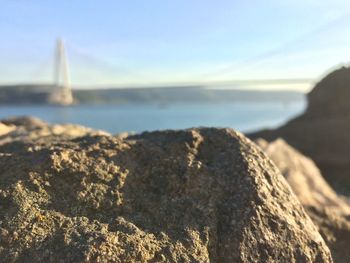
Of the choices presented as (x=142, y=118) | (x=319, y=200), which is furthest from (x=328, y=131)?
(x=142, y=118)

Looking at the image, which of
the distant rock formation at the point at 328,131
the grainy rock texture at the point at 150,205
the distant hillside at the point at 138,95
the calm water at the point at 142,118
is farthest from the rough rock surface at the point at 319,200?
the distant hillside at the point at 138,95

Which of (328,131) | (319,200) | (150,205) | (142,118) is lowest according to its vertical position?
(142,118)

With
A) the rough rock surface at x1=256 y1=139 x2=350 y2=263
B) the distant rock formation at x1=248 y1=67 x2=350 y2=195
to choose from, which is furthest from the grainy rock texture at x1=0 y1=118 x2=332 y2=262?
the distant rock formation at x1=248 y1=67 x2=350 y2=195

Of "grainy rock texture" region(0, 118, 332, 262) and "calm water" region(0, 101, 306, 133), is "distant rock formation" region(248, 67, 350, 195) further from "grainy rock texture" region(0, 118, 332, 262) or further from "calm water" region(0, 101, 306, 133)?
"grainy rock texture" region(0, 118, 332, 262)

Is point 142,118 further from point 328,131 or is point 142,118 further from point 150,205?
point 150,205

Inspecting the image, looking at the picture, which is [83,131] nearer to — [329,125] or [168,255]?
[168,255]

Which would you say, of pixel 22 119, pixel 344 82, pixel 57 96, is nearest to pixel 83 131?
pixel 22 119

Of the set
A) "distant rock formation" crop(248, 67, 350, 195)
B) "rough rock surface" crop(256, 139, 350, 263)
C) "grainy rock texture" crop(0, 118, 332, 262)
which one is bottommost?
"distant rock formation" crop(248, 67, 350, 195)
